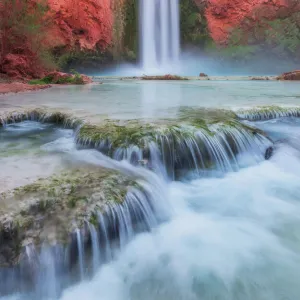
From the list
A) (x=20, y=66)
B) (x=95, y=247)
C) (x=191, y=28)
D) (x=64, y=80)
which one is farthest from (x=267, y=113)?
(x=191, y=28)

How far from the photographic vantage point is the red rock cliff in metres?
30.7

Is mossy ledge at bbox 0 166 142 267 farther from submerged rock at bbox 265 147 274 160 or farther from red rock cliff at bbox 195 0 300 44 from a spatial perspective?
red rock cliff at bbox 195 0 300 44

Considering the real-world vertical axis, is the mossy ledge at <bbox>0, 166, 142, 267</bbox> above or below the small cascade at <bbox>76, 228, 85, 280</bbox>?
above

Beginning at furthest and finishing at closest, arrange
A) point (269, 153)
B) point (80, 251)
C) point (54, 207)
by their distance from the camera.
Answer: point (269, 153)
point (54, 207)
point (80, 251)

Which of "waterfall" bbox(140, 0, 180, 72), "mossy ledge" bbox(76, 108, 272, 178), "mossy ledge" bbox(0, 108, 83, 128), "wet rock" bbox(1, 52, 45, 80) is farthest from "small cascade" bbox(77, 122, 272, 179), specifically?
"waterfall" bbox(140, 0, 180, 72)

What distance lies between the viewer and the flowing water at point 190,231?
204cm

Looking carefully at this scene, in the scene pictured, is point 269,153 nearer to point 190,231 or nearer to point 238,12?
point 190,231

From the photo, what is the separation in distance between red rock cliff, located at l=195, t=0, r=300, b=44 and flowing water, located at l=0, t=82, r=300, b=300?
102 ft

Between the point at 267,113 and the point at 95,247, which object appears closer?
the point at 95,247

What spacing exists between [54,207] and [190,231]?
1206 mm

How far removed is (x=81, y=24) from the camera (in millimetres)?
26156

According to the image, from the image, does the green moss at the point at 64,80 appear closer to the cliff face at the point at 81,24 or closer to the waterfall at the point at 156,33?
the cliff face at the point at 81,24

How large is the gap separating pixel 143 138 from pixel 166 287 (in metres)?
1.88

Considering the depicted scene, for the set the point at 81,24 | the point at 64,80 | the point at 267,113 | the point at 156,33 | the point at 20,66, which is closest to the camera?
the point at 267,113
